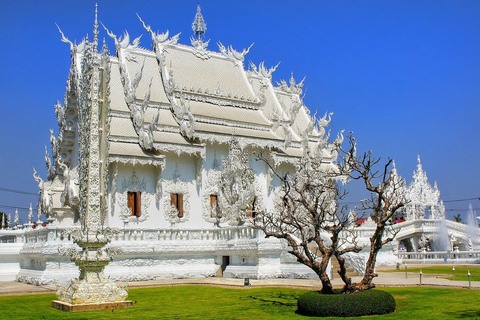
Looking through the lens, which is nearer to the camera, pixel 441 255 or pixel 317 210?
pixel 317 210

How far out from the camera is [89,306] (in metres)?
10.5

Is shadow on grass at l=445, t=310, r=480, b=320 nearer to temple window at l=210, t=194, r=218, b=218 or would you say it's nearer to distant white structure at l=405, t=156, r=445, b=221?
temple window at l=210, t=194, r=218, b=218

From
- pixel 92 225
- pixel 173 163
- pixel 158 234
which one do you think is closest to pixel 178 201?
pixel 173 163

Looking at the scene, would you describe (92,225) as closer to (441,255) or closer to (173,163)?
(173,163)

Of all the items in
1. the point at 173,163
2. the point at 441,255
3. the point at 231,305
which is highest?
the point at 173,163

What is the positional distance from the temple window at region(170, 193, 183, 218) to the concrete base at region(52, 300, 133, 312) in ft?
38.6

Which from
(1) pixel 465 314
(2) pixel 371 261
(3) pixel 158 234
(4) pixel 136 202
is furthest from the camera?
(4) pixel 136 202

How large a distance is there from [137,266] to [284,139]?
11.6 meters

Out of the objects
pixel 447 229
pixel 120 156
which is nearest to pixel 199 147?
pixel 120 156

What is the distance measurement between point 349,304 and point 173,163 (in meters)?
14.6

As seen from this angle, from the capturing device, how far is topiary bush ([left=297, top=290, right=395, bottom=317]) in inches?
381

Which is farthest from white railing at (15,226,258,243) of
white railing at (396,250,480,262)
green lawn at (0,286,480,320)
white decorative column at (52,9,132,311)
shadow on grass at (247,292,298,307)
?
white railing at (396,250,480,262)

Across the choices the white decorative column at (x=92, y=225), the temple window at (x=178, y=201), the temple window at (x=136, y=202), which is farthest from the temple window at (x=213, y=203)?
the white decorative column at (x=92, y=225)

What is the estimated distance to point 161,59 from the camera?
2614 centimetres
